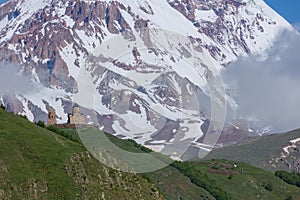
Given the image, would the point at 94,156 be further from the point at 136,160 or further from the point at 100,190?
the point at 136,160

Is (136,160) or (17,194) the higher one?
(17,194)

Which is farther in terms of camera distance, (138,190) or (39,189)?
(138,190)

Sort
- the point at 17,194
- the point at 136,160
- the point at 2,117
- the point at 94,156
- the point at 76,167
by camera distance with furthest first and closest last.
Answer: the point at 136,160
the point at 2,117
the point at 94,156
the point at 76,167
the point at 17,194

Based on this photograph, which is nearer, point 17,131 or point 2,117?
point 17,131

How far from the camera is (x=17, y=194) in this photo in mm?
129875

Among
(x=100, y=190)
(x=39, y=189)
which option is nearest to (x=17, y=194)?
(x=39, y=189)

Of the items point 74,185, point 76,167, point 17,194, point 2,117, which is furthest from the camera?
point 2,117

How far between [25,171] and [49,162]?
8.56 metres

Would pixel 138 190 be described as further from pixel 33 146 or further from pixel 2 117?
pixel 2 117

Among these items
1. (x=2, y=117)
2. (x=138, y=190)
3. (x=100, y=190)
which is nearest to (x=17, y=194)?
(x=100, y=190)

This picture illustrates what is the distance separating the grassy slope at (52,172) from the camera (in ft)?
441

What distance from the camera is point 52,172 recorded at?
143 m

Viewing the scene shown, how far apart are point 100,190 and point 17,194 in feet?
59.0

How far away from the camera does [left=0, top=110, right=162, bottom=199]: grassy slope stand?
134m
